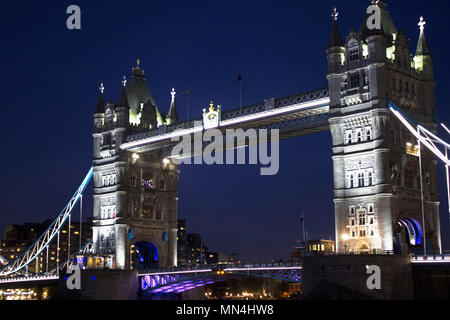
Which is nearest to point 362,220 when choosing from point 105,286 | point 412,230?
point 412,230

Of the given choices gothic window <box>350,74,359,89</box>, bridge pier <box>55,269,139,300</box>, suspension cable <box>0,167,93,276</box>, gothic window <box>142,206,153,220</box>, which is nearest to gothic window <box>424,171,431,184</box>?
gothic window <box>350,74,359,89</box>

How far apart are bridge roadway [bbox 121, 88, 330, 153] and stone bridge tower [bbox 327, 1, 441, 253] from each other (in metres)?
3.17

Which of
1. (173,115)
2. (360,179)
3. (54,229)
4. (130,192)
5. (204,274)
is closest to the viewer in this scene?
Answer: (360,179)

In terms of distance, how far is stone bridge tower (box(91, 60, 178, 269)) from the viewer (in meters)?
95.7

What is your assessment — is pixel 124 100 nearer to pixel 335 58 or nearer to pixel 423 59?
pixel 335 58

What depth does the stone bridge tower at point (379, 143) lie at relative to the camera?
68125mm

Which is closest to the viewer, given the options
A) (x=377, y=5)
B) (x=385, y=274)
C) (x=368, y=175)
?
(x=385, y=274)

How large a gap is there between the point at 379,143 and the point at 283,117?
1339 centimetres

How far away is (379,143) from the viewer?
68.3 metres

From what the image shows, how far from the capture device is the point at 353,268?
61.8 m

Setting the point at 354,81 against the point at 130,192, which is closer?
the point at 354,81
